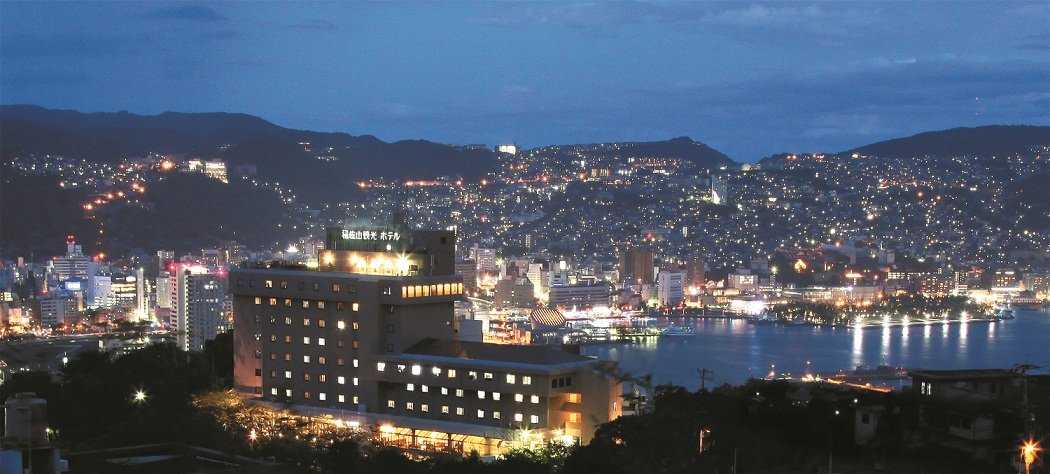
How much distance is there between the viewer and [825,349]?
20.2 m

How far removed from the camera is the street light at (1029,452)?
4430 millimetres

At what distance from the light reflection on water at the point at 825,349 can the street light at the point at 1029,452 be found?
9404mm

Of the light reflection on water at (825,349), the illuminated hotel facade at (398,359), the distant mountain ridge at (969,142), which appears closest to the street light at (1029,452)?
the illuminated hotel facade at (398,359)

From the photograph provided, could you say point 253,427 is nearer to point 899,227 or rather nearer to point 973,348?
point 973,348

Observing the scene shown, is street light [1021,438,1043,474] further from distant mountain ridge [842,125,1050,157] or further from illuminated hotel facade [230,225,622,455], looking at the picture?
distant mountain ridge [842,125,1050,157]

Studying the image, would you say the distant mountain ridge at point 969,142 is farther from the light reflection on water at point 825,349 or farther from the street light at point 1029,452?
the street light at point 1029,452

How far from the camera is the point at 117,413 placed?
7.11 m

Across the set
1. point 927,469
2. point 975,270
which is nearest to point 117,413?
point 927,469

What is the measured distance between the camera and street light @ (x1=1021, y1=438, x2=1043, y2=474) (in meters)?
4.43

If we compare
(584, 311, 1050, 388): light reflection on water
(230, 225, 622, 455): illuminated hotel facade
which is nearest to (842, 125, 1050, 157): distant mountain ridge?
(584, 311, 1050, 388): light reflection on water

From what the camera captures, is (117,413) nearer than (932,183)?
Yes

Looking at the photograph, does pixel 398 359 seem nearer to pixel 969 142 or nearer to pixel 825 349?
pixel 825 349

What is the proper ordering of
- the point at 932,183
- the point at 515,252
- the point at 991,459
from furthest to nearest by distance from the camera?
the point at 932,183
the point at 515,252
the point at 991,459

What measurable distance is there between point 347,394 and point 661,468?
3610mm
